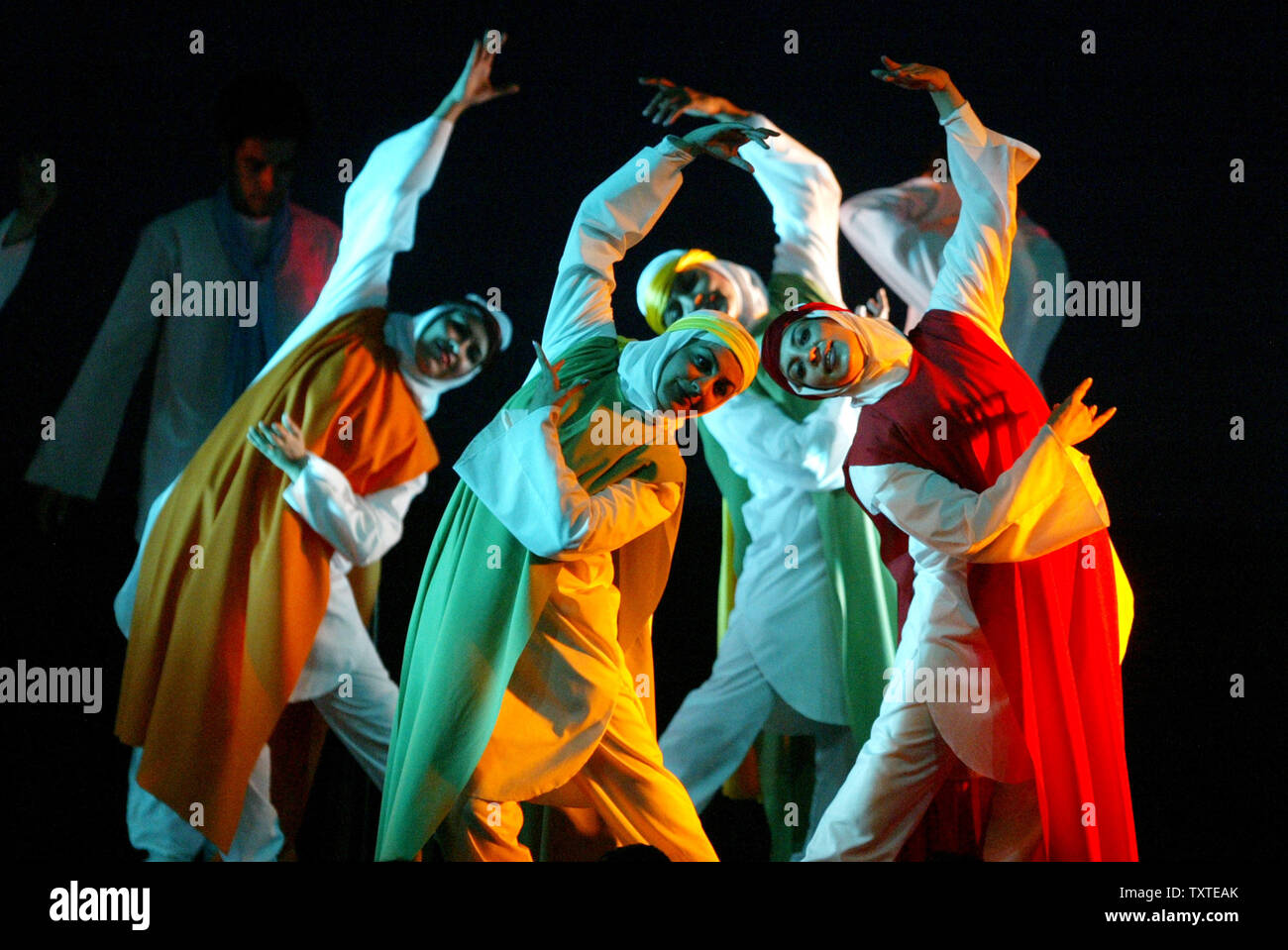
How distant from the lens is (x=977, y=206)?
13.8 ft

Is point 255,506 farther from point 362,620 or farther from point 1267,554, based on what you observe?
point 1267,554

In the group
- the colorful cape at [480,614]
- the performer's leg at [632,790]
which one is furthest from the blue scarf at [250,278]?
the performer's leg at [632,790]

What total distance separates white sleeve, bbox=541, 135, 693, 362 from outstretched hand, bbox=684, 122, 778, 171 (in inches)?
1.8

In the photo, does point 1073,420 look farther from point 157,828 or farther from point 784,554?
point 157,828

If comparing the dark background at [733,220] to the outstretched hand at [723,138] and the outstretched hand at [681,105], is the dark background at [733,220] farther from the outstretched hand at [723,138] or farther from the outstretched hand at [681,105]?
the outstretched hand at [723,138]

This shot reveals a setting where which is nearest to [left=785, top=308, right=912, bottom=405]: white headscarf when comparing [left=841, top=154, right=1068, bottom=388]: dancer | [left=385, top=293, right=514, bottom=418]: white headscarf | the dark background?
[left=841, top=154, right=1068, bottom=388]: dancer

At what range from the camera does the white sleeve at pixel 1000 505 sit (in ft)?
13.0

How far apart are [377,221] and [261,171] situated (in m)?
0.39

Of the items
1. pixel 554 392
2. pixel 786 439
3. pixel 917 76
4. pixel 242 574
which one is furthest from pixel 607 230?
pixel 242 574

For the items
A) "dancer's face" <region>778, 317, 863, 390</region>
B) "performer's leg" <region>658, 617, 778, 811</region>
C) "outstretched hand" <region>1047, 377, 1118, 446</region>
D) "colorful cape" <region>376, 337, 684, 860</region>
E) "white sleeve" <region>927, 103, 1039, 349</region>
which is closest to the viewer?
"colorful cape" <region>376, 337, 684, 860</region>

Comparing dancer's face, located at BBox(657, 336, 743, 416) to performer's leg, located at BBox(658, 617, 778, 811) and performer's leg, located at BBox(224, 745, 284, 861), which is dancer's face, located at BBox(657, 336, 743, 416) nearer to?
performer's leg, located at BBox(658, 617, 778, 811)

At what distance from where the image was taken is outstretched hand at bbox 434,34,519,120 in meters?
4.37

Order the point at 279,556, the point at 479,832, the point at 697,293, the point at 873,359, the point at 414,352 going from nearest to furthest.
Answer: the point at 479,832, the point at 873,359, the point at 279,556, the point at 414,352, the point at 697,293

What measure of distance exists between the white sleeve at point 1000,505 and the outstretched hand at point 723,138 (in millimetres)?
923
